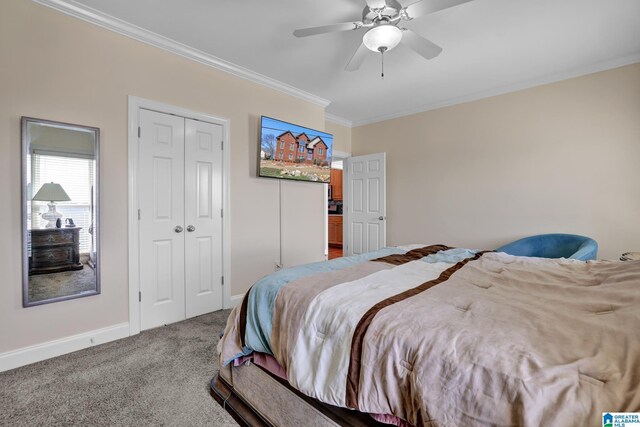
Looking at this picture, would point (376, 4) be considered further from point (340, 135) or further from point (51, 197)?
point (340, 135)

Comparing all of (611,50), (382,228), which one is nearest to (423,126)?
(382,228)

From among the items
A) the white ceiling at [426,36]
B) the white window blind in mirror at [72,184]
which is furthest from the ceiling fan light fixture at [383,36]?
the white window blind in mirror at [72,184]

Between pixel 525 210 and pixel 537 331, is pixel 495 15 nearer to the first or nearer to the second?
pixel 525 210

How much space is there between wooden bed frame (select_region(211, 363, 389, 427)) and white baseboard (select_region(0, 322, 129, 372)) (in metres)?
1.24

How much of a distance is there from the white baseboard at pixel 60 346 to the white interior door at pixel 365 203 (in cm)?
348

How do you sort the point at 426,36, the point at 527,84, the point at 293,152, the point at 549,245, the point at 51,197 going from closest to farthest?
1. the point at 51,197
2. the point at 426,36
3. the point at 549,245
4. the point at 527,84
5. the point at 293,152

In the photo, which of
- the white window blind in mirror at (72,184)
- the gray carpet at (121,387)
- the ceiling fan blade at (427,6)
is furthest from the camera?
the white window blind in mirror at (72,184)

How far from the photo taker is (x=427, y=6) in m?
1.77

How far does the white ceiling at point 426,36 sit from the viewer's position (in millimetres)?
2207

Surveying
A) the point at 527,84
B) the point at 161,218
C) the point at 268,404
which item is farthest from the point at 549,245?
the point at 161,218

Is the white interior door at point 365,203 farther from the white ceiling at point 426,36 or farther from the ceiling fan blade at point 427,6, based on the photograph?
the ceiling fan blade at point 427,6

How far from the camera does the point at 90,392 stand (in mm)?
1715

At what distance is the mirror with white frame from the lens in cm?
202

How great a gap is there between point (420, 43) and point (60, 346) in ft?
11.7
